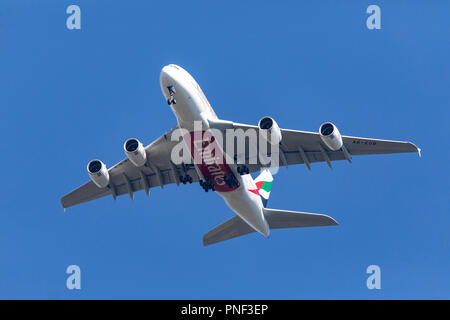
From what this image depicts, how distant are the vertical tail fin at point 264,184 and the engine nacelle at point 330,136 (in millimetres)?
8035

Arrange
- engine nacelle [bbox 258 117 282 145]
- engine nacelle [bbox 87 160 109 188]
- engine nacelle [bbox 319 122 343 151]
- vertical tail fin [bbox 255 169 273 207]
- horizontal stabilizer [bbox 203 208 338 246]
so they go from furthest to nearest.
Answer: vertical tail fin [bbox 255 169 273 207]
horizontal stabilizer [bbox 203 208 338 246]
engine nacelle [bbox 87 160 109 188]
engine nacelle [bbox 258 117 282 145]
engine nacelle [bbox 319 122 343 151]

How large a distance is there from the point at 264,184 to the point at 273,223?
3.17 metres

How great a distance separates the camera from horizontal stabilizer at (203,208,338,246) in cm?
4300

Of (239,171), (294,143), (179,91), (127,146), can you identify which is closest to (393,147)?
(294,143)

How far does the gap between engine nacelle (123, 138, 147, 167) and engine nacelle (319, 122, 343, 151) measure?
31.9 feet

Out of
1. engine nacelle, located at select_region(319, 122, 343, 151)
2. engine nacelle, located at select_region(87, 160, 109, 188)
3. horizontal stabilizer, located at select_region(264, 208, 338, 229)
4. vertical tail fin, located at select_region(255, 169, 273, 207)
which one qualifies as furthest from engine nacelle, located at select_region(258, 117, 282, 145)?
engine nacelle, located at select_region(87, 160, 109, 188)

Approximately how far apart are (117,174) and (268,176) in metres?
9.69

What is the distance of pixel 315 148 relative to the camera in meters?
40.8

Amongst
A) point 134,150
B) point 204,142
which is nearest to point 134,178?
point 134,150

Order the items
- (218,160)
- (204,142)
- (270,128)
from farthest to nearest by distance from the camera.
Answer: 1. (218,160)
2. (204,142)
3. (270,128)

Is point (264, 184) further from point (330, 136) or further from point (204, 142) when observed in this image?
point (330, 136)

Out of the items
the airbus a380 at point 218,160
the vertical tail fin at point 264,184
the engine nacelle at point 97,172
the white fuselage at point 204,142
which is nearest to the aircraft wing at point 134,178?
the airbus a380 at point 218,160

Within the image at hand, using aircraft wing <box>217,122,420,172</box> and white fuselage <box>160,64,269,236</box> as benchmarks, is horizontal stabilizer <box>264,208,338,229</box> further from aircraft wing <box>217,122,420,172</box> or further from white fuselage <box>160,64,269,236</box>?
aircraft wing <box>217,122,420,172</box>

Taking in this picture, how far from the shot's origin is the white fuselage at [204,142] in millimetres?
38625
